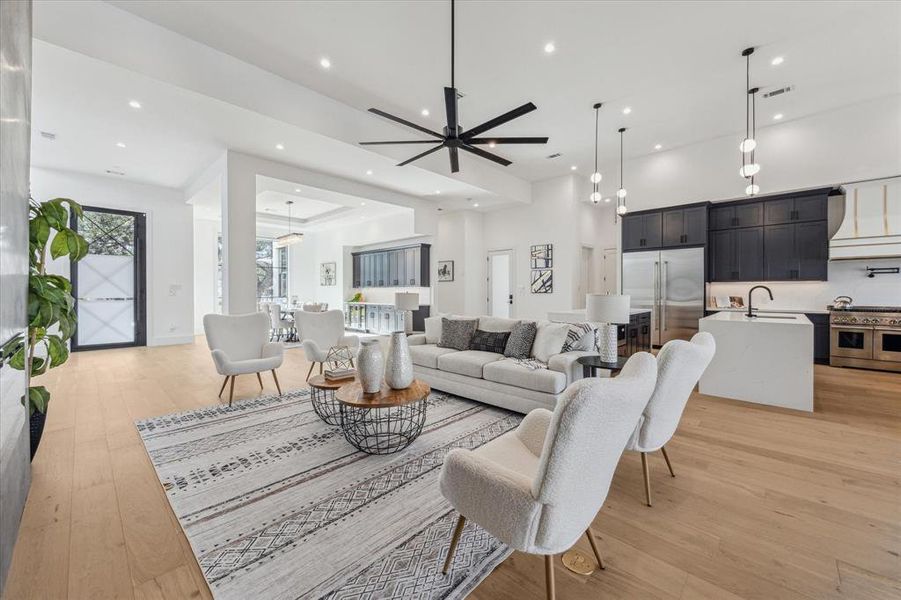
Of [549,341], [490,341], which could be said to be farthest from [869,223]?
[490,341]

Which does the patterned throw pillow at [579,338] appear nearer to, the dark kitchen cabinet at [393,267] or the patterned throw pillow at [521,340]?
the patterned throw pillow at [521,340]

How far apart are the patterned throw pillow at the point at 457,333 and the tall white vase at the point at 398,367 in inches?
61.7

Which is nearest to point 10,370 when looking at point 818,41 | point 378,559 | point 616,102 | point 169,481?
point 169,481

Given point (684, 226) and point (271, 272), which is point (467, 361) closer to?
point (684, 226)

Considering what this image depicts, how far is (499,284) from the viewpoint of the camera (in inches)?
357

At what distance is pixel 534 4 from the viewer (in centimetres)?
310

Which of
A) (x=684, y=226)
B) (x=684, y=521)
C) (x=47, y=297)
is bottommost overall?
(x=684, y=521)

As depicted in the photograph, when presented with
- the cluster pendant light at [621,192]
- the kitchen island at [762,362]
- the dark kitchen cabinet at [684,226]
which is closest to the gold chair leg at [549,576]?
the kitchen island at [762,362]

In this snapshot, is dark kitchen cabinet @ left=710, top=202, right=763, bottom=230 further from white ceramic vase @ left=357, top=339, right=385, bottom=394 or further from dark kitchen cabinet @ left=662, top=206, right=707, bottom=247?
white ceramic vase @ left=357, top=339, right=385, bottom=394

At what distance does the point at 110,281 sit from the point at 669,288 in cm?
1054

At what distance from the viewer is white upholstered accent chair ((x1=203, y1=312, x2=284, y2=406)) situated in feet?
12.6

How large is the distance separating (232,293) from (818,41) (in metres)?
7.49

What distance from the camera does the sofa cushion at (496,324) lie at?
409cm

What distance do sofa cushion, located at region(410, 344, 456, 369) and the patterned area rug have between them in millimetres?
945
